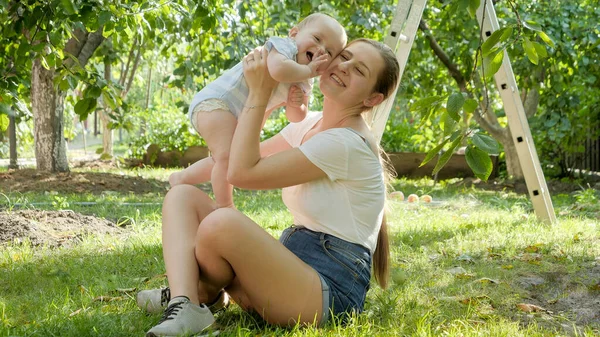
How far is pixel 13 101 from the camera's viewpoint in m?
3.76

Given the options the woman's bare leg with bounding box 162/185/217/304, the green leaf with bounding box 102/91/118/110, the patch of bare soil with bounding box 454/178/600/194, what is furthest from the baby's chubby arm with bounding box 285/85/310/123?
the patch of bare soil with bounding box 454/178/600/194

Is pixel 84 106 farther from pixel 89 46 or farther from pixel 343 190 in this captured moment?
pixel 89 46

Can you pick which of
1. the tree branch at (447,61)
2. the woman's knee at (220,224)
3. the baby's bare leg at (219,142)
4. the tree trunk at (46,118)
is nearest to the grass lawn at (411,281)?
the woman's knee at (220,224)

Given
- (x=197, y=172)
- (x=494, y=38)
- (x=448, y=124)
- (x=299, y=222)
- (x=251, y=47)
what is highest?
(x=251, y=47)

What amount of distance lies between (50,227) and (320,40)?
97.1 inches

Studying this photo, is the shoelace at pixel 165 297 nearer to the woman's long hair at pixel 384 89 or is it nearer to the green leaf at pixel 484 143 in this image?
the woman's long hair at pixel 384 89

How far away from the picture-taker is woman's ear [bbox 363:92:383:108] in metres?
2.49

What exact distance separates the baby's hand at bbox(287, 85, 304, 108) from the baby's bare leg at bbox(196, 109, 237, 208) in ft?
0.80

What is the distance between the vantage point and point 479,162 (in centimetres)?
208

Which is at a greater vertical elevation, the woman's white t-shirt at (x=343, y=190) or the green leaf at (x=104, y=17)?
the green leaf at (x=104, y=17)

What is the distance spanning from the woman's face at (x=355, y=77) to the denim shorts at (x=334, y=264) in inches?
19.6

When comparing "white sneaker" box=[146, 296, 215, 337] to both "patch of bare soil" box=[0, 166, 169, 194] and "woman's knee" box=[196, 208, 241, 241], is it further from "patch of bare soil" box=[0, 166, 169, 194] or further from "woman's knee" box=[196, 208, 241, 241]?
"patch of bare soil" box=[0, 166, 169, 194]

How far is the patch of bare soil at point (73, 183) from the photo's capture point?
22.7 feet

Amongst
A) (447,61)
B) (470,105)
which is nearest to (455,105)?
(470,105)
